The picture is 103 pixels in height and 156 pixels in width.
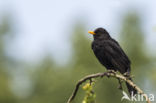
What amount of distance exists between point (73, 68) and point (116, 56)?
3139cm

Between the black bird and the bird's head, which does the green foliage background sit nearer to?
the bird's head

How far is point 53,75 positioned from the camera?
41.4m

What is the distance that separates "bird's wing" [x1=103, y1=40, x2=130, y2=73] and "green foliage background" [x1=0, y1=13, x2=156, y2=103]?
2816cm

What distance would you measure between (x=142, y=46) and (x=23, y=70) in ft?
29.3

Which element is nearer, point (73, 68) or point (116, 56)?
point (116, 56)

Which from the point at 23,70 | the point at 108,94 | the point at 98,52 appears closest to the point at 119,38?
the point at 108,94

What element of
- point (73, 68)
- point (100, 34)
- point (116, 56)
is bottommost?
point (73, 68)

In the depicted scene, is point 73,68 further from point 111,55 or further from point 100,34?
point 111,55

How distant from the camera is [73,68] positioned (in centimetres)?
4106

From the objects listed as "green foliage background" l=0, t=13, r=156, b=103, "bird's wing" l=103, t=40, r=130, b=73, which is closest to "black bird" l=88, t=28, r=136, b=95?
"bird's wing" l=103, t=40, r=130, b=73

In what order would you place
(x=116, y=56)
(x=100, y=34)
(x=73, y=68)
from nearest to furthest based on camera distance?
(x=116, y=56) < (x=100, y=34) < (x=73, y=68)

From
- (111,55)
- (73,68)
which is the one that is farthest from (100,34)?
(73,68)

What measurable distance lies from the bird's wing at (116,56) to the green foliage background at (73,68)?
28.2m

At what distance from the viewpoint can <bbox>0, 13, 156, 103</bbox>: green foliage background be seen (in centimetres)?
3931
